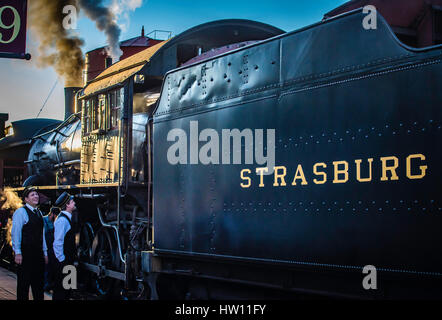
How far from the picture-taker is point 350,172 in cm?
395

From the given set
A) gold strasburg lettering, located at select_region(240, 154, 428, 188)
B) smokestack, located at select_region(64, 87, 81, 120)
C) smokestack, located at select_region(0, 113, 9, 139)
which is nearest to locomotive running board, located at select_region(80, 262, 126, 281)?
gold strasburg lettering, located at select_region(240, 154, 428, 188)

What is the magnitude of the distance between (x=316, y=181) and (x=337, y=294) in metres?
0.85

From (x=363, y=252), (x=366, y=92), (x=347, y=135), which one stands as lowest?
(x=363, y=252)

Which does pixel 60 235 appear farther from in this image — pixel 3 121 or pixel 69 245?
pixel 3 121

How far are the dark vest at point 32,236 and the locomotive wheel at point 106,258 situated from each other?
129 centimetres

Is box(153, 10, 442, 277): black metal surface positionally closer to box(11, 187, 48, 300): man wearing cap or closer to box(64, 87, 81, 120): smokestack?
box(11, 187, 48, 300): man wearing cap

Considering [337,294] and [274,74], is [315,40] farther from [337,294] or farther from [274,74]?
[337,294]

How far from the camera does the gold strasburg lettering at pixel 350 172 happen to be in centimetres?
356

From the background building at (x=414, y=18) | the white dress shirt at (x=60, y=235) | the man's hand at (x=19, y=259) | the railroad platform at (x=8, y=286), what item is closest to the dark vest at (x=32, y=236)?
the man's hand at (x=19, y=259)

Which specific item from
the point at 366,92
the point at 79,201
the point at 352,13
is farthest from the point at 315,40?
the point at 79,201

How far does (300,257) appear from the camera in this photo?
432 cm

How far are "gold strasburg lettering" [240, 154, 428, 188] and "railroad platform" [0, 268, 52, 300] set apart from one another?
5125 mm

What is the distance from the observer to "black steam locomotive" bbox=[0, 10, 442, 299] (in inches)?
142

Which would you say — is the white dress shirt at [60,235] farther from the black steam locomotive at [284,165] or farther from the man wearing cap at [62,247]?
the black steam locomotive at [284,165]
